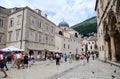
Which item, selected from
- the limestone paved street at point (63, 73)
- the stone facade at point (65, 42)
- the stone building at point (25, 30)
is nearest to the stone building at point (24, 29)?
the stone building at point (25, 30)

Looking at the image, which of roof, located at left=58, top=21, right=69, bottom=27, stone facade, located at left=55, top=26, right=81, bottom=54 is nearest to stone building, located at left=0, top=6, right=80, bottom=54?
stone facade, located at left=55, top=26, right=81, bottom=54

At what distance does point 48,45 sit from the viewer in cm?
4159

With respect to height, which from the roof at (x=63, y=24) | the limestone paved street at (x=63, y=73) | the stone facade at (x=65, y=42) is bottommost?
the limestone paved street at (x=63, y=73)

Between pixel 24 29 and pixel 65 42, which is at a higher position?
pixel 24 29

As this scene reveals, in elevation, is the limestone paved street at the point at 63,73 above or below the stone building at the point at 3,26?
below

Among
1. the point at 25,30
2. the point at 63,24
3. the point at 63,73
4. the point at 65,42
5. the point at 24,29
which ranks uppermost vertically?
the point at 63,24

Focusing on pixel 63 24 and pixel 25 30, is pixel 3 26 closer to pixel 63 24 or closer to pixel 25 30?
pixel 25 30

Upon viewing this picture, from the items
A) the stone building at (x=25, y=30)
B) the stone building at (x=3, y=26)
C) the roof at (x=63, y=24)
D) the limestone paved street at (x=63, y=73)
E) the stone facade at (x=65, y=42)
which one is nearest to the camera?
the limestone paved street at (x=63, y=73)

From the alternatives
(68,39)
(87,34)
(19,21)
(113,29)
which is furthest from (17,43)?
(87,34)

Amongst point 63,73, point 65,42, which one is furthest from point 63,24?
point 63,73

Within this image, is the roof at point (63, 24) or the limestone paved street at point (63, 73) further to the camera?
the roof at point (63, 24)

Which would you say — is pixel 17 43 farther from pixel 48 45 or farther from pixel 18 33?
pixel 48 45

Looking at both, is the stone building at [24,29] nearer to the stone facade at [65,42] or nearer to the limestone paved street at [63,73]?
the stone facade at [65,42]

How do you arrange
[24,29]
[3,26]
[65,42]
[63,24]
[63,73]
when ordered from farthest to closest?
[63,24] → [65,42] → [3,26] → [24,29] → [63,73]
